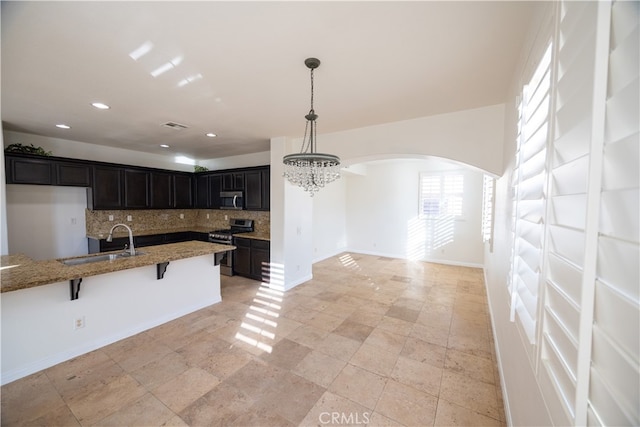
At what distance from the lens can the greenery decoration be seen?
12.9ft

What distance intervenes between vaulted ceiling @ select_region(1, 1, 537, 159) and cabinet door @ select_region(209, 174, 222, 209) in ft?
8.01

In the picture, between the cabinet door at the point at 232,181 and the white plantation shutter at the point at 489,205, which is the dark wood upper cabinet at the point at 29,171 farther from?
the white plantation shutter at the point at 489,205

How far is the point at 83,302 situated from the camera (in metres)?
2.70

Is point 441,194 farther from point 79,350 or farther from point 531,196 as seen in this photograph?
point 79,350

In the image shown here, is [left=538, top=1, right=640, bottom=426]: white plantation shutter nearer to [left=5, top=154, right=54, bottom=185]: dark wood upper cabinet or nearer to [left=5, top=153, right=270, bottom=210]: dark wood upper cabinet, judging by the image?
[left=5, top=153, right=270, bottom=210]: dark wood upper cabinet

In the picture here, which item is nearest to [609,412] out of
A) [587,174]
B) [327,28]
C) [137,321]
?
[587,174]

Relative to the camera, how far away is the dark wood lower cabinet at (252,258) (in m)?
4.93

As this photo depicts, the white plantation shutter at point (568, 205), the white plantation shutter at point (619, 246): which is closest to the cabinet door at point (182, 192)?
the white plantation shutter at point (568, 205)

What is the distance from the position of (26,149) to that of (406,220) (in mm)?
7866

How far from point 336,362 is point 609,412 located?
2.35 metres

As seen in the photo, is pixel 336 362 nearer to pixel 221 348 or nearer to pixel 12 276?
pixel 221 348

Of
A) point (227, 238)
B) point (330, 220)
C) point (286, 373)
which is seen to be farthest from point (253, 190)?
point (286, 373)

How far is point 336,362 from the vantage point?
103 inches

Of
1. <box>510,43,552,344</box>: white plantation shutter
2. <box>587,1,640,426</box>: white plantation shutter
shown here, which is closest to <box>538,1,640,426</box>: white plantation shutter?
<box>587,1,640,426</box>: white plantation shutter
